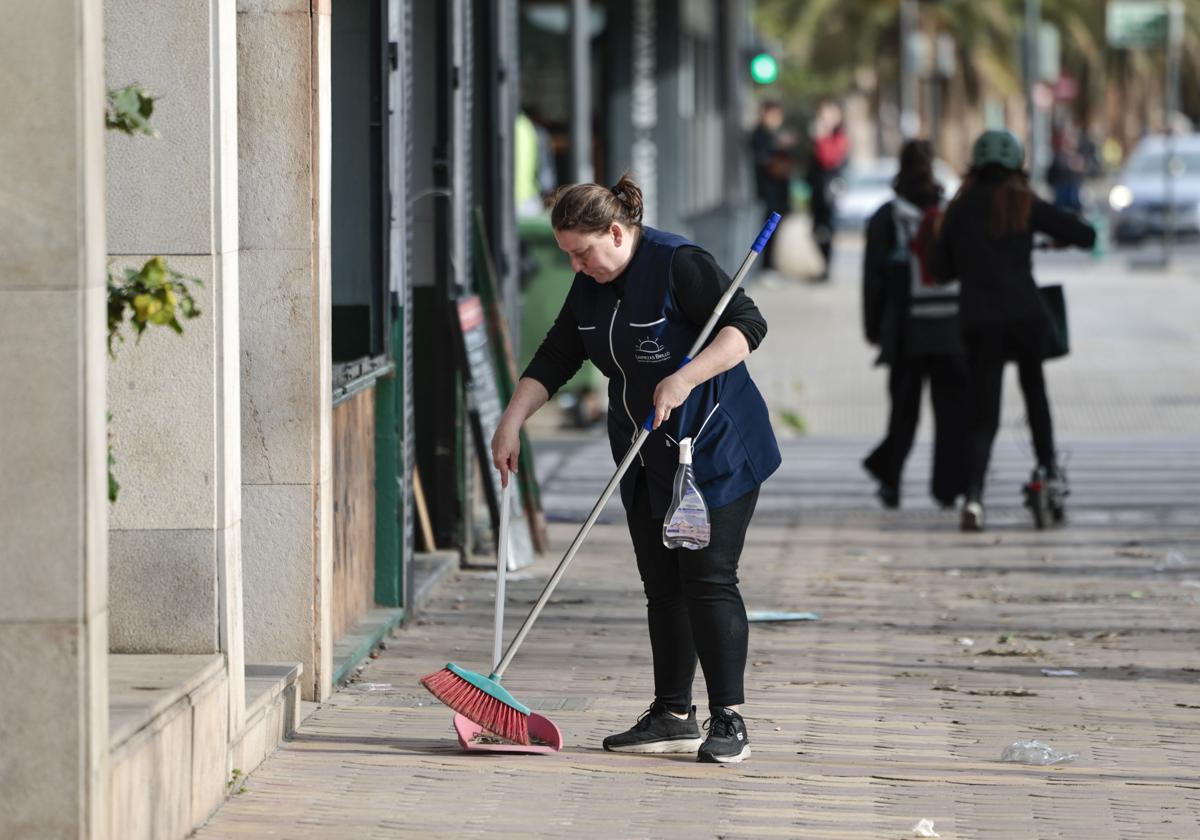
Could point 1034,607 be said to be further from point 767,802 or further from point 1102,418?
point 1102,418

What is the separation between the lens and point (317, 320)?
650 centimetres

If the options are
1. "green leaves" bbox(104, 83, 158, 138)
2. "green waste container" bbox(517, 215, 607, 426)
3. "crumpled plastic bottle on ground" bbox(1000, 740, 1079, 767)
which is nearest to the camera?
"green leaves" bbox(104, 83, 158, 138)

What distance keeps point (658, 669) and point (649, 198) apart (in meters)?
Answer: 15.3

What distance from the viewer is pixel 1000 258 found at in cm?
1021

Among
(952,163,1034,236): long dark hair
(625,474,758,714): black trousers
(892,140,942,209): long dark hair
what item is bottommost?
(625,474,758,714): black trousers

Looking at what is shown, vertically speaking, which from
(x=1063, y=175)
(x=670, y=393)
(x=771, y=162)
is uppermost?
(x=1063, y=175)

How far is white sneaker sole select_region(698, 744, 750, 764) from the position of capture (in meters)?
6.02

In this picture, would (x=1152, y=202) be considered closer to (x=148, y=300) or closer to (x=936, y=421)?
(x=936, y=421)

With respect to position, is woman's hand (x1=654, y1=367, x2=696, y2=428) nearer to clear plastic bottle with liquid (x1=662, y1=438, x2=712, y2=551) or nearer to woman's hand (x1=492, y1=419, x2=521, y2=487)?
clear plastic bottle with liquid (x1=662, y1=438, x2=712, y2=551)

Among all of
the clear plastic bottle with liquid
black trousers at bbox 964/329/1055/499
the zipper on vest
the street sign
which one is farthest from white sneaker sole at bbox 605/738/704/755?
the street sign

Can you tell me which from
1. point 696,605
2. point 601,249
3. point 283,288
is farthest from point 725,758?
point 283,288

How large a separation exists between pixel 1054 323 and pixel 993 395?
0.43m

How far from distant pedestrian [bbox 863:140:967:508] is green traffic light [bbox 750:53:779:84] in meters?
11.6

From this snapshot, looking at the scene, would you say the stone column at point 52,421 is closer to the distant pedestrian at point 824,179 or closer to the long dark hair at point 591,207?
the long dark hair at point 591,207
